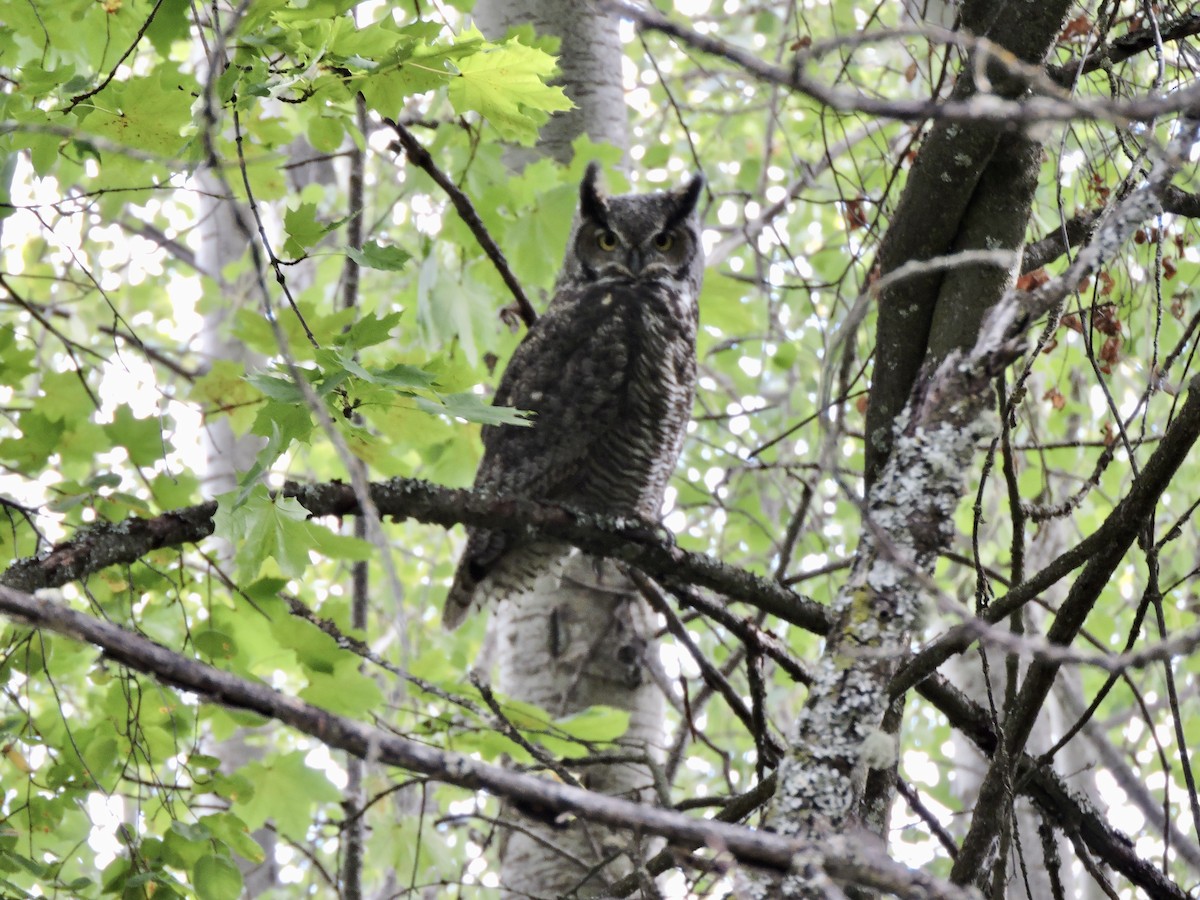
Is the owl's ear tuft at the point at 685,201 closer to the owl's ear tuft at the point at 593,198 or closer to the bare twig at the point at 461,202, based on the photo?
the owl's ear tuft at the point at 593,198

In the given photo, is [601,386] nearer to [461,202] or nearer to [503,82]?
[461,202]

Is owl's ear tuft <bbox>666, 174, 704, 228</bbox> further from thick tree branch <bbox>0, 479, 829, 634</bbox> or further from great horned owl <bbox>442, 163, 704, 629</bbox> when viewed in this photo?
thick tree branch <bbox>0, 479, 829, 634</bbox>

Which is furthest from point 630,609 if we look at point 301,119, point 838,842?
point 838,842

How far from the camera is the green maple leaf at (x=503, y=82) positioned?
1599mm

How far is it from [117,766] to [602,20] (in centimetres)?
244

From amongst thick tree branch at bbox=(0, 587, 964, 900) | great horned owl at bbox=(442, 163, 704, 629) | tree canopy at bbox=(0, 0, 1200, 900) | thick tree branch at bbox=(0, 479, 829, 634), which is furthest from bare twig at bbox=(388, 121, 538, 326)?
thick tree branch at bbox=(0, 587, 964, 900)

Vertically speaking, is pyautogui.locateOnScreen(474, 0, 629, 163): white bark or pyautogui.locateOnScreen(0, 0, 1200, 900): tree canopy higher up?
pyautogui.locateOnScreen(474, 0, 629, 163): white bark

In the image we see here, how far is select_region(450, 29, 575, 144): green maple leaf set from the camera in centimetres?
160

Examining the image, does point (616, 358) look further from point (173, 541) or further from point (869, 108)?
point (869, 108)

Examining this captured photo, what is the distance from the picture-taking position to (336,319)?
2160 millimetres

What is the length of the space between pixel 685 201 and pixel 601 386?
76 centimetres

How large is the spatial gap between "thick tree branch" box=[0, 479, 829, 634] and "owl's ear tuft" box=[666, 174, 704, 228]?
1.44 meters

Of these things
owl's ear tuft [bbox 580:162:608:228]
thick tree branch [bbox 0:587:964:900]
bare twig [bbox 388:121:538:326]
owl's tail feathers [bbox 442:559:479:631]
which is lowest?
thick tree branch [bbox 0:587:964:900]

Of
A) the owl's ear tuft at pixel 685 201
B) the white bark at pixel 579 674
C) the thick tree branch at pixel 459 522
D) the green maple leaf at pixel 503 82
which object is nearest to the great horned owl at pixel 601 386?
the owl's ear tuft at pixel 685 201
